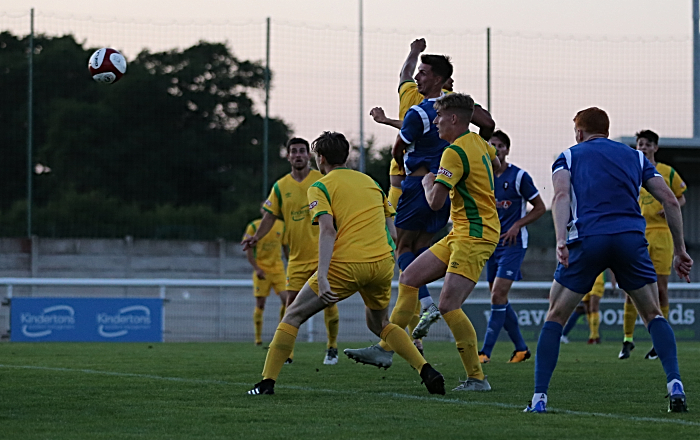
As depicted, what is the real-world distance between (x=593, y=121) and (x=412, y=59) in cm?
329

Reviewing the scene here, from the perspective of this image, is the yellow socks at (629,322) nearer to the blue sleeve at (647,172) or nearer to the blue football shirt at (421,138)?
the blue football shirt at (421,138)

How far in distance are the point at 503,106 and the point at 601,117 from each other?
46.1 ft

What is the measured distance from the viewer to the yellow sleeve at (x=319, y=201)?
698cm

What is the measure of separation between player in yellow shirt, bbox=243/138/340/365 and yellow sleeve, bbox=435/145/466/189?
147 inches

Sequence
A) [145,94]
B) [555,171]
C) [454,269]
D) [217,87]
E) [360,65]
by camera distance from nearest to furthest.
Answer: [555,171] < [454,269] < [360,65] < [145,94] < [217,87]

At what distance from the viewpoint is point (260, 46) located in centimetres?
2036

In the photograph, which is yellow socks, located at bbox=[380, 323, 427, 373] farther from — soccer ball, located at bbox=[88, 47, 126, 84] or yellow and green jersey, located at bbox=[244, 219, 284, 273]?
yellow and green jersey, located at bbox=[244, 219, 284, 273]

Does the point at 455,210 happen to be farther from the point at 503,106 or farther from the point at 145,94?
the point at 145,94

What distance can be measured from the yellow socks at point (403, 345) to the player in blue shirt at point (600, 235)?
3.75 ft

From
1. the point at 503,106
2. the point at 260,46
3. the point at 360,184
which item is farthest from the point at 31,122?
the point at 360,184

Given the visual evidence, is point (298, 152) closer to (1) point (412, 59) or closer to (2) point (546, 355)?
(1) point (412, 59)

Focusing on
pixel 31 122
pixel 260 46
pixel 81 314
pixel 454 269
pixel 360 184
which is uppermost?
pixel 260 46

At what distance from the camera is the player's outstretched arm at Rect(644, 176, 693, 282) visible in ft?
19.8

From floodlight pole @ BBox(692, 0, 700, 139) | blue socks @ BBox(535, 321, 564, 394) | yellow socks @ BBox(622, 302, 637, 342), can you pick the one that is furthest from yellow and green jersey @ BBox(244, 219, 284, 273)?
blue socks @ BBox(535, 321, 564, 394)
